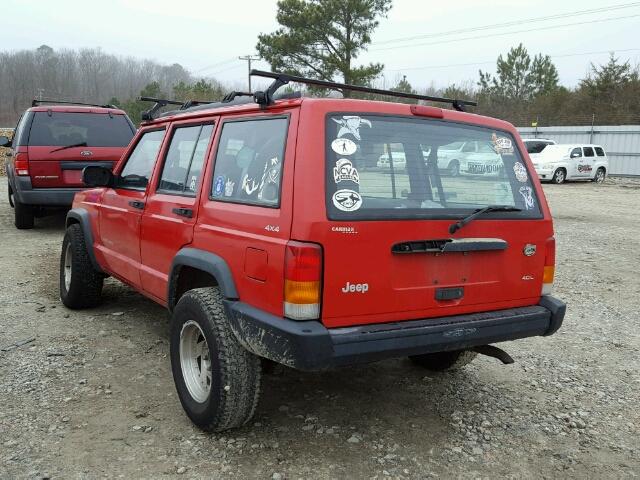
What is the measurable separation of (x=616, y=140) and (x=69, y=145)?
2742 centimetres

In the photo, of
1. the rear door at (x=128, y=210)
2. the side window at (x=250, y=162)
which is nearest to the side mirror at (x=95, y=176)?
the rear door at (x=128, y=210)

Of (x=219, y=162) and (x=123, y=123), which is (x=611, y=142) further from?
(x=219, y=162)

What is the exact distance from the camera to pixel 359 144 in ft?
9.21

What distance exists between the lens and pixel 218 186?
323 cm

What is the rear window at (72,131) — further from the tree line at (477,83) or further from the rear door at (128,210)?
the tree line at (477,83)

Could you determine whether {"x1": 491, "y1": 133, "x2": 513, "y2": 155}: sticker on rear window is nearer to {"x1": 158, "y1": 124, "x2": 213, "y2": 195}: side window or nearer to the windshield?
→ the windshield

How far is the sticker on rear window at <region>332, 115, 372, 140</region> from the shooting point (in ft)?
9.11

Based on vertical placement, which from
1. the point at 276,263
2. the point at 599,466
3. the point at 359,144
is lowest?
the point at 599,466

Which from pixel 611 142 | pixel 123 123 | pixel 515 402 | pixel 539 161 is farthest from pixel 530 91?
pixel 515 402

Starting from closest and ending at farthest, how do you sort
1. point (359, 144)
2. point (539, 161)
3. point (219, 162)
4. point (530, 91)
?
point (359, 144), point (219, 162), point (539, 161), point (530, 91)

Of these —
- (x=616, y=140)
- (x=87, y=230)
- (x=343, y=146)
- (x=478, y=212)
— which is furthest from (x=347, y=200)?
(x=616, y=140)

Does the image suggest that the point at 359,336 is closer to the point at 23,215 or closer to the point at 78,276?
the point at 78,276

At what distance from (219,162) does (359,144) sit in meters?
0.90

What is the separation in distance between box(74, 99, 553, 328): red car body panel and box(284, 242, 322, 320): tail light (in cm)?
3
